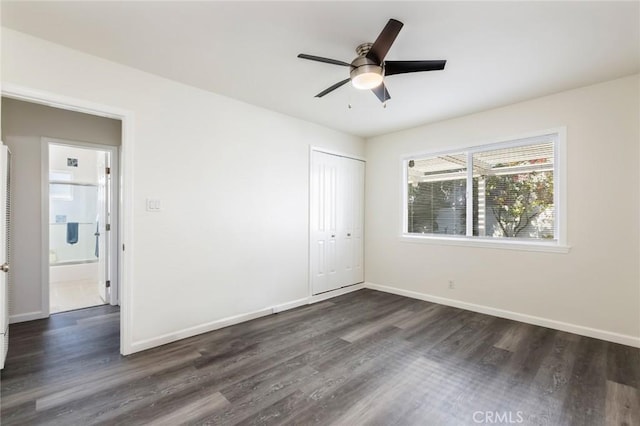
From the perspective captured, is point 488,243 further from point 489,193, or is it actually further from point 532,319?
point 532,319

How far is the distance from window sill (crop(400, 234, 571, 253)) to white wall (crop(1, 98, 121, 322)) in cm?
481

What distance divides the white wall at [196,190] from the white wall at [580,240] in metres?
2.28

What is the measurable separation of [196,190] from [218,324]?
58.8 inches

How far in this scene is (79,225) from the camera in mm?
6039

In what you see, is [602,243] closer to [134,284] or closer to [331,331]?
[331,331]

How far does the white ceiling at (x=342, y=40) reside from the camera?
1928mm

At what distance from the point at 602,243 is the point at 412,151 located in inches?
96.6

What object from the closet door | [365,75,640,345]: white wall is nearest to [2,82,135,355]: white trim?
the closet door

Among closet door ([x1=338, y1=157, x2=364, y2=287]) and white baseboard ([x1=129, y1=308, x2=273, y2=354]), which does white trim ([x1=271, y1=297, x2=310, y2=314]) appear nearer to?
white baseboard ([x1=129, y1=308, x2=273, y2=354])

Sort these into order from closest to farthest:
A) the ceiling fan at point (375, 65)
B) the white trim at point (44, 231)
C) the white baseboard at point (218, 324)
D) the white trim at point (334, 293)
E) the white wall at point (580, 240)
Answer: the ceiling fan at point (375, 65) < the white baseboard at point (218, 324) < the white wall at point (580, 240) < the white trim at point (44, 231) < the white trim at point (334, 293)

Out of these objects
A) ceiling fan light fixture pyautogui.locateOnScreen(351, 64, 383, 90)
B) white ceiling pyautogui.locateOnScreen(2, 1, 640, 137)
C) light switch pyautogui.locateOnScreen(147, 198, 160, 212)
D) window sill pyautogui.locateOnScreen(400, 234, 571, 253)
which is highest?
white ceiling pyautogui.locateOnScreen(2, 1, 640, 137)

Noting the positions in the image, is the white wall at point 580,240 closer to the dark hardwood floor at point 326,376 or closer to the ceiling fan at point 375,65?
the dark hardwood floor at point 326,376

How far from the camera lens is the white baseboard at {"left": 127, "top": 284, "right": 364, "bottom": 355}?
8.98ft

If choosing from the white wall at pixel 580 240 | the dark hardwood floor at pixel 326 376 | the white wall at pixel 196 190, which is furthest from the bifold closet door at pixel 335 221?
the white wall at pixel 580 240
